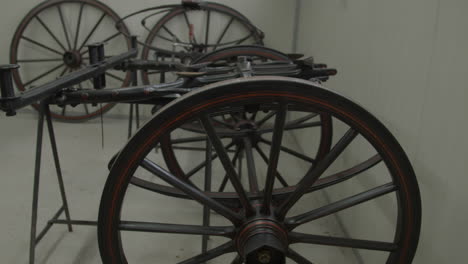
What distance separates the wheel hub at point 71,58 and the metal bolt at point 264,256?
2728 millimetres

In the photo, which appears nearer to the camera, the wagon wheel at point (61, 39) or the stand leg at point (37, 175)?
the stand leg at point (37, 175)

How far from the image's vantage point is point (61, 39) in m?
3.30

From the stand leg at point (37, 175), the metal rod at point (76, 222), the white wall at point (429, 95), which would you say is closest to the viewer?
the white wall at point (429, 95)

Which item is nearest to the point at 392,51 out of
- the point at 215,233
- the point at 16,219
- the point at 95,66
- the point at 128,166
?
the point at 215,233

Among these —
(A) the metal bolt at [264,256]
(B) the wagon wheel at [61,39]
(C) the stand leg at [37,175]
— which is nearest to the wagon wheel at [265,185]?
(A) the metal bolt at [264,256]

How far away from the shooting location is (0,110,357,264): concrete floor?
1.64m

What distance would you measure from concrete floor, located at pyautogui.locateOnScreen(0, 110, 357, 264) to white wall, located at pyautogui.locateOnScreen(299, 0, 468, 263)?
63 centimetres

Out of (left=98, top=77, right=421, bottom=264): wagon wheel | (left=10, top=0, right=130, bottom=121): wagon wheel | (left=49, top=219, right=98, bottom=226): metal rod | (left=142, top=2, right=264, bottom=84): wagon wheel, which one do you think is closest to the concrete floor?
(left=49, top=219, right=98, bottom=226): metal rod

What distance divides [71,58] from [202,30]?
1044 mm

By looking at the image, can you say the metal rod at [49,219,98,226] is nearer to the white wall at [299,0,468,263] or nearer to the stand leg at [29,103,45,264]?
the stand leg at [29,103,45,264]

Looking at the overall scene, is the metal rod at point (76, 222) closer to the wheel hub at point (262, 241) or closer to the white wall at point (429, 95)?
the wheel hub at point (262, 241)

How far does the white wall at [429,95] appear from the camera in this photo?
37.9 inches

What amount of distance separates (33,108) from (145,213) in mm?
1961

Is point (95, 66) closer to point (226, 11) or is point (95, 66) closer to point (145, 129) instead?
point (145, 129)
